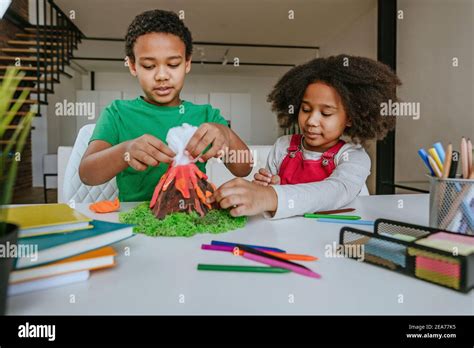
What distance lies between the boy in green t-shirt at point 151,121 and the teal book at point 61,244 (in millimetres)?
244

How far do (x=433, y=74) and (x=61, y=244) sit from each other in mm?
4021

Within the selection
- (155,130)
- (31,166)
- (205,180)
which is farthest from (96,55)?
(205,180)

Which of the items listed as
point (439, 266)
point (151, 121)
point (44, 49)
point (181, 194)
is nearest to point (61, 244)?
point (181, 194)

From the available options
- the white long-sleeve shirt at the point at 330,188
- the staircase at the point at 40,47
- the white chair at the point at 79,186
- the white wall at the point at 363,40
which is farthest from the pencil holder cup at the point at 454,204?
the staircase at the point at 40,47

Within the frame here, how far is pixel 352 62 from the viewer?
38.8 inches

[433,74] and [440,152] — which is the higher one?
[433,74]

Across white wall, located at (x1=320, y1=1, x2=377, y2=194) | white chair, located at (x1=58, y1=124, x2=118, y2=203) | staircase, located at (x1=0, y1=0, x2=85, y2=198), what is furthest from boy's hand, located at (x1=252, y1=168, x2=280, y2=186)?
staircase, located at (x1=0, y1=0, x2=85, y2=198)

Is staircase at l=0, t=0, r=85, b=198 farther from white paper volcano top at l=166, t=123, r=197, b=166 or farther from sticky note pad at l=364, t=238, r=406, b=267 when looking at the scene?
sticky note pad at l=364, t=238, r=406, b=267

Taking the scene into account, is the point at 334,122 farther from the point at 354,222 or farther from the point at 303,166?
the point at 354,222

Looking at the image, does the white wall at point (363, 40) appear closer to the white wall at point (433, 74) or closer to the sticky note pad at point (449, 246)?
the white wall at point (433, 74)

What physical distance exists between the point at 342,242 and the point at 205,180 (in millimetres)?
283

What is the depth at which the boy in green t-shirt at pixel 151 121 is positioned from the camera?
0.67 m

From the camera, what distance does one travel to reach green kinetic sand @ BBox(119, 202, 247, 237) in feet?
1.90

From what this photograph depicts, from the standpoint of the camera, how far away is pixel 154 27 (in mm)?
867
